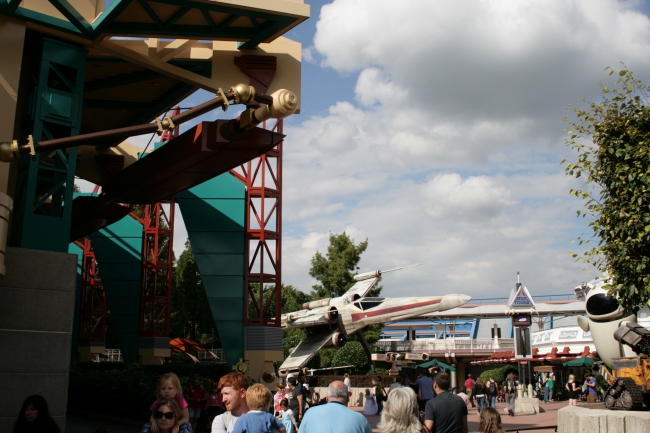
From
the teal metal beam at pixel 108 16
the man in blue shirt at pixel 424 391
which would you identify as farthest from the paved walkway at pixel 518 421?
the teal metal beam at pixel 108 16

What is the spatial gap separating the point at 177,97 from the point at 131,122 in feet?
13.0

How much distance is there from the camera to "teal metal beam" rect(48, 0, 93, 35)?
12.0 m

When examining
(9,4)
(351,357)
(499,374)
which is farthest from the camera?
(499,374)

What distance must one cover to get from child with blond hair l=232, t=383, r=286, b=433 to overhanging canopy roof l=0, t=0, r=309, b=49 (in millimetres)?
9408

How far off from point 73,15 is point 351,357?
32656 millimetres

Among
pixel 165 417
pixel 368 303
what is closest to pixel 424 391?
pixel 165 417

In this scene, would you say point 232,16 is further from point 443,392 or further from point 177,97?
point 443,392

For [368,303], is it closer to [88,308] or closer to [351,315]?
[351,315]

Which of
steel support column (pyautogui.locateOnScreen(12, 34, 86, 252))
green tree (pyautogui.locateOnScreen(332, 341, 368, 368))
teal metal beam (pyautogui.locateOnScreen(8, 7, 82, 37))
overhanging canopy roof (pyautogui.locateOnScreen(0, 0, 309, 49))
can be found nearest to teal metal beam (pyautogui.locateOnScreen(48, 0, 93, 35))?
overhanging canopy roof (pyautogui.locateOnScreen(0, 0, 309, 49))

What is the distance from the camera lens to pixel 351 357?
4166 cm

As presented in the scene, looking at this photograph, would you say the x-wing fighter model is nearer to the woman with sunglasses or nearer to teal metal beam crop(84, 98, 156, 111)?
teal metal beam crop(84, 98, 156, 111)

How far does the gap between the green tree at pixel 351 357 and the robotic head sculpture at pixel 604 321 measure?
23512mm

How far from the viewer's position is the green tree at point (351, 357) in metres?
41.5

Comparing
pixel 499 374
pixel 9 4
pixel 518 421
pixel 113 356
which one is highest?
pixel 9 4
